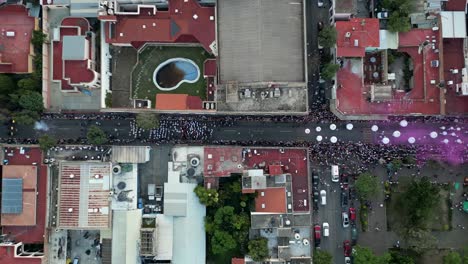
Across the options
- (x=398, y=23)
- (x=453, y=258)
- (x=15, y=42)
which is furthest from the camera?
(x=15, y=42)

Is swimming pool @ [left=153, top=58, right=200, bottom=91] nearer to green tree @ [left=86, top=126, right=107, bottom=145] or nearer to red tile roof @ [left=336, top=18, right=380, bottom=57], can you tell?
green tree @ [left=86, top=126, right=107, bottom=145]

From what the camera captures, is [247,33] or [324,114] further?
[324,114]

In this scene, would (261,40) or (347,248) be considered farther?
(347,248)

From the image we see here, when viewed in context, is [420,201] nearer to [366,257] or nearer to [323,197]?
[366,257]

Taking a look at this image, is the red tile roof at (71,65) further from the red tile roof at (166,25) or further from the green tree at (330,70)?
the green tree at (330,70)

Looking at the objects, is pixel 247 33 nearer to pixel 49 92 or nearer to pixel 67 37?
pixel 67 37

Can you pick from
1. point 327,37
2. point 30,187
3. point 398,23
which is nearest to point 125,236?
point 30,187

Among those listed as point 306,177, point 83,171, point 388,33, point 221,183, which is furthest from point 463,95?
point 83,171
